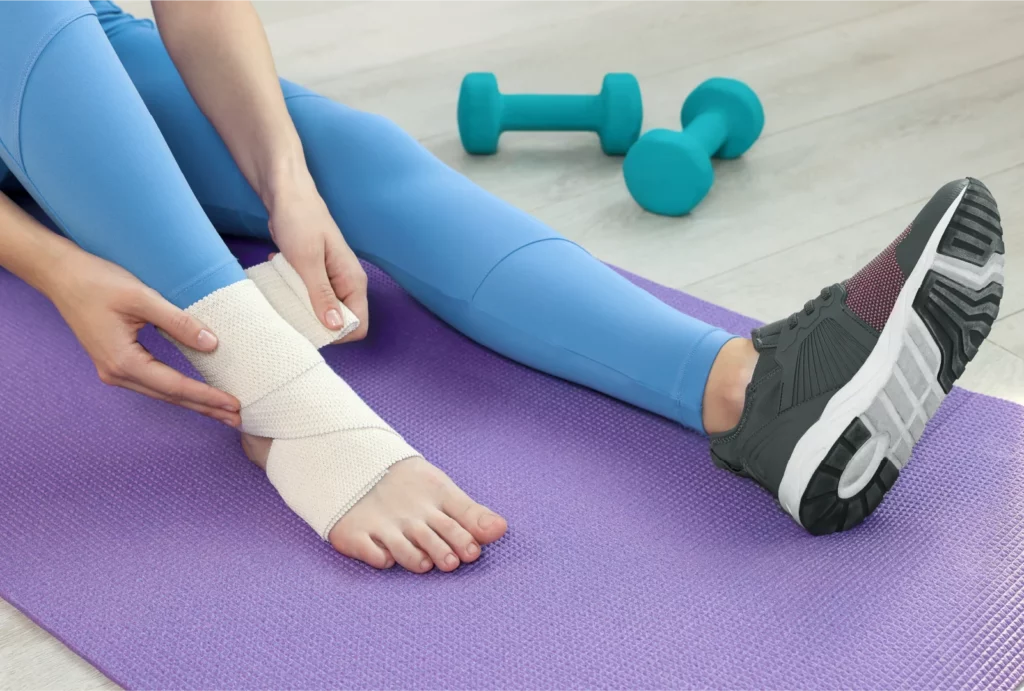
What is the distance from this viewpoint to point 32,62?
87cm

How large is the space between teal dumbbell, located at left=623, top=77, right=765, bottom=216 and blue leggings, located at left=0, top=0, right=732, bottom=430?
35cm

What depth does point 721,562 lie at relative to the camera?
0.87 m

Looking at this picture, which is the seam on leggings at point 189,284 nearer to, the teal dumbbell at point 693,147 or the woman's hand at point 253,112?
the woman's hand at point 253,112

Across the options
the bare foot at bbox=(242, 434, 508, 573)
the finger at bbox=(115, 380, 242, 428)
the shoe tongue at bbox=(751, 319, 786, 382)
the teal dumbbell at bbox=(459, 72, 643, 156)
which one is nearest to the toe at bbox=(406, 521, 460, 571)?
the bare foot at bbox=(242, 434, 508, 573)

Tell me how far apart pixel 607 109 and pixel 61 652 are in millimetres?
959

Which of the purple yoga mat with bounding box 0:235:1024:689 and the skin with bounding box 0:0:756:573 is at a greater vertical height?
the skin with bounding box 0:0:756:573

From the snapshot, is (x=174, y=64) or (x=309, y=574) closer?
(x=309, y=574)

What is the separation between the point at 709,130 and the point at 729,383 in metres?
0.61

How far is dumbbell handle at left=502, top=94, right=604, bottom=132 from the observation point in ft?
4.97

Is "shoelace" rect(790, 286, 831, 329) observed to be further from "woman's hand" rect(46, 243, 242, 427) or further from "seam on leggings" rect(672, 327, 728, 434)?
"woman's hand" rect(46, 243, 242, 427)

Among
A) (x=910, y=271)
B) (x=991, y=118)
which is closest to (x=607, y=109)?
(x=991, y=118)

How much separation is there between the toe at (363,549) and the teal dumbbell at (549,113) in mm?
783

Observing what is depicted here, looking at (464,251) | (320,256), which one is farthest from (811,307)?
(320,256)

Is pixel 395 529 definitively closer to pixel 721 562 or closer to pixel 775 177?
pixel 721 562
